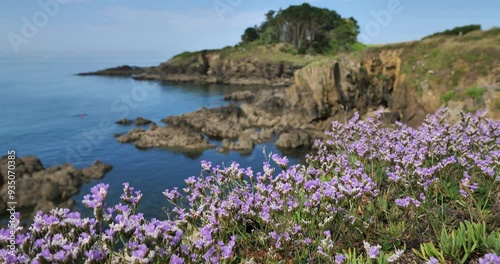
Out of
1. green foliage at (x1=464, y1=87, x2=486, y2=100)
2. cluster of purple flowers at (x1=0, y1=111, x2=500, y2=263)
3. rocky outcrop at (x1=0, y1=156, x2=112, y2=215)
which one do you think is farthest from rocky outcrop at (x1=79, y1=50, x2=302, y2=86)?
cluster of purple flowers at (x1=0, y1=111, x2=500, y2=263)

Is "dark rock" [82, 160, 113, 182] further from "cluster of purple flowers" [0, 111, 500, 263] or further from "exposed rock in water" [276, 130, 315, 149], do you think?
"cluster of purple flowers" [0, 111, 500, 263]

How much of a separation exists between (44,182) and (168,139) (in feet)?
44.9

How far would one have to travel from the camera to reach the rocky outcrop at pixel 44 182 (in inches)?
951

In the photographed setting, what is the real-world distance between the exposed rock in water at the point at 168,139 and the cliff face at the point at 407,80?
42.0ft

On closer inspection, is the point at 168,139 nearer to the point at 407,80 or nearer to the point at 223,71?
the point at 407,80

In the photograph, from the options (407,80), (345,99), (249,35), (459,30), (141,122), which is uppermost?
(249,35)

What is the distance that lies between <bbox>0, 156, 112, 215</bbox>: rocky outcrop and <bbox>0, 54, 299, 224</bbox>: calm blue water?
855 millimetres

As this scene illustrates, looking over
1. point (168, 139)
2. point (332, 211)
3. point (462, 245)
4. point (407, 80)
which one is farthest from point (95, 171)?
point (407, 80)

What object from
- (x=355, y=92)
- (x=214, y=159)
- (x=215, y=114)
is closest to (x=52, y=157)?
(x=214, y=159)

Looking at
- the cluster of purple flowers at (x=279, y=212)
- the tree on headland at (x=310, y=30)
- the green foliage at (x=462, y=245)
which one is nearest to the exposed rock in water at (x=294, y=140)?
the cluster of purple flowers at (x=279, y=212)

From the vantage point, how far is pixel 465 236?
4184 mm

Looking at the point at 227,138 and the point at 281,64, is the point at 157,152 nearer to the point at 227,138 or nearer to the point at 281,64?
the point at 227,138

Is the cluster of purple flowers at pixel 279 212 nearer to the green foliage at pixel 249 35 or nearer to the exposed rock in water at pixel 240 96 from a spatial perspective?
the exposed rock in water at pixel 240 96

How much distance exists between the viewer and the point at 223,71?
93.6 meters
